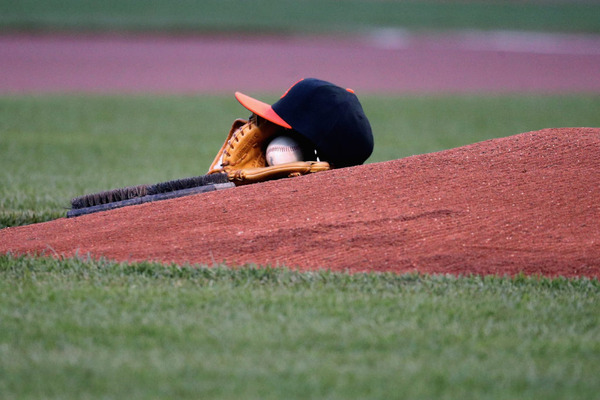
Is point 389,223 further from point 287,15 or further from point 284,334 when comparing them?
point 287,15

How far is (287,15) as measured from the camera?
1059 inches

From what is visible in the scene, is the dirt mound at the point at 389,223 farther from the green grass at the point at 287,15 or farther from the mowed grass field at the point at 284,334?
the green grass at the point at 287,15

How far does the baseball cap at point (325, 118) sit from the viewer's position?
5.21 m

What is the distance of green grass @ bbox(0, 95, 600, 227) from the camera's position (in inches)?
308

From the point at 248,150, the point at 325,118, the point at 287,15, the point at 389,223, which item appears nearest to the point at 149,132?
the point at 248,150

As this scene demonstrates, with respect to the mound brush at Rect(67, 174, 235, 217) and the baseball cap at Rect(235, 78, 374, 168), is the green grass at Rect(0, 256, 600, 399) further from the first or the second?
the baseball cap at Rect(235, 78, 374, 168)

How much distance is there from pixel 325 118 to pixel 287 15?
22538 mm

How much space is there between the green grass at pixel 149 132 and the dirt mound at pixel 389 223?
64.5 inches

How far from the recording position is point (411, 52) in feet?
70.6

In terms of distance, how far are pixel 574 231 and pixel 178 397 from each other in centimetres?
275

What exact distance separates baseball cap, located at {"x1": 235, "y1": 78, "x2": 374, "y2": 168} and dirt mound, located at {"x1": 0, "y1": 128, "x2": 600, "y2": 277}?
0.25m

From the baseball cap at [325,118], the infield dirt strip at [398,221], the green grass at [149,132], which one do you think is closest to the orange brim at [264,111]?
the baseball cap at [325,118]

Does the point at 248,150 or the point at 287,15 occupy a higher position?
the point at 287,15

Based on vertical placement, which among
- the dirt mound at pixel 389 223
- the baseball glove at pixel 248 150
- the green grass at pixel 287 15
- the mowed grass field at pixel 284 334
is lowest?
the mowed grass field at pixel 284 334
